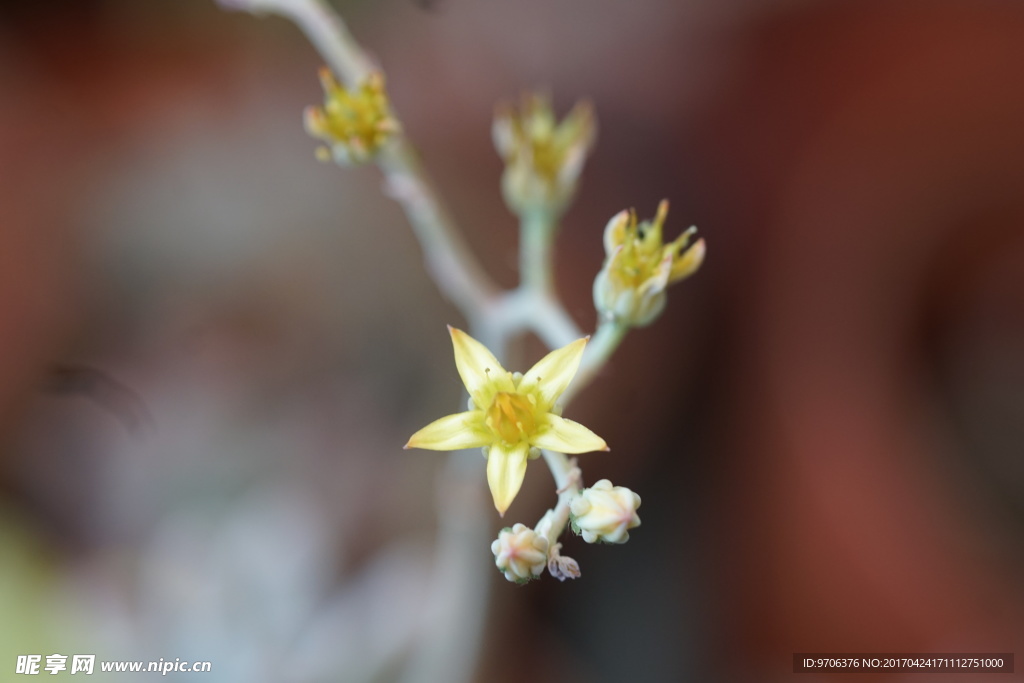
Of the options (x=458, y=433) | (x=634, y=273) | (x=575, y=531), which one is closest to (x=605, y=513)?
(x=575, y=531)

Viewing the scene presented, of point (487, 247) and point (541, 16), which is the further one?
point (541, 16)

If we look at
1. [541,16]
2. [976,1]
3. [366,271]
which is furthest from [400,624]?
[976,1]

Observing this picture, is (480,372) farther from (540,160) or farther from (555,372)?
(540,160)

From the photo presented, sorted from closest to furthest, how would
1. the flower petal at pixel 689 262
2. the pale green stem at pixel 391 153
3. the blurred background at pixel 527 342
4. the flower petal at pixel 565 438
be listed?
the flower petal at pixel 565 438 → the flower petal at pixel 689 262 → the pale green stem at pixel 391 153 → the blurred background at pixel 527 342

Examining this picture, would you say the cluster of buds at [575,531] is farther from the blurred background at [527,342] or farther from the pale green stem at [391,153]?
the blurred background at [527,342]

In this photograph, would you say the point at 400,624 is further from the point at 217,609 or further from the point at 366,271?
the point at 366,271

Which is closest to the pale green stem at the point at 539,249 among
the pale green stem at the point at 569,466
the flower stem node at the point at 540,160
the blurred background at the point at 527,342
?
the flower stem node at the point at 540,160
